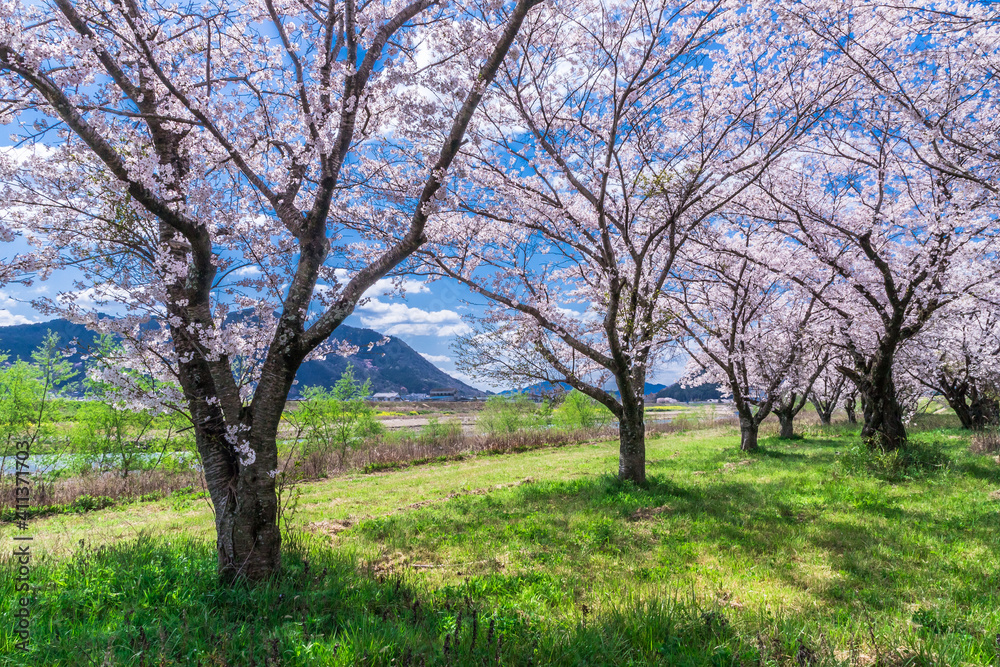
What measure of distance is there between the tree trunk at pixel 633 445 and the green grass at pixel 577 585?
408 mm

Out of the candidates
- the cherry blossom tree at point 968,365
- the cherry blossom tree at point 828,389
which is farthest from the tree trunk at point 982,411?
the cherry blossom tree at point 828,389

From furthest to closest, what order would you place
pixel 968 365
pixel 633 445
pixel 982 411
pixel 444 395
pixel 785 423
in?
pixel 444 395 < pixel 982 411 < pixel 785 423 < pixel 968 365 < pixel 633 445

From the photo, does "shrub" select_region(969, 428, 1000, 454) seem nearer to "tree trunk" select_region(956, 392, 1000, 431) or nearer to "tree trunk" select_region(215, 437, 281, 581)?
"tree trunk" select_region(956, 392, 1000, 431)

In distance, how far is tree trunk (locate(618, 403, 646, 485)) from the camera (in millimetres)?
10320

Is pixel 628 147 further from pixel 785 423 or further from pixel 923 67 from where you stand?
pixel 785 423

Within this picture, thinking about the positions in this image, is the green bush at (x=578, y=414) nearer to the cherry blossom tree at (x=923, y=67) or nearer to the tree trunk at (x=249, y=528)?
the cherry blossom tree at (x=923, y=67)

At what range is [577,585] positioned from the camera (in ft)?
16.8

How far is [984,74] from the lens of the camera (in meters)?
8.09

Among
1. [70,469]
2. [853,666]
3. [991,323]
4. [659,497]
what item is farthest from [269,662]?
[991,323]

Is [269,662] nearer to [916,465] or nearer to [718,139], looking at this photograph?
[718,139]

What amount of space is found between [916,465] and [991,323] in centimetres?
1515

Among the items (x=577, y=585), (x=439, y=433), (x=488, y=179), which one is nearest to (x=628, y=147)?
(x=488, y=179)

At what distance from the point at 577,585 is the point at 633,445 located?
5809mm

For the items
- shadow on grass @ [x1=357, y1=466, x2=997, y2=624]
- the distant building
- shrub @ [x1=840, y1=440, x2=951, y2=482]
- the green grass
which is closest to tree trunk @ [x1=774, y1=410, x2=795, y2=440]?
shrub @ [x1=840, y1=440, x2=951, y2=482]
